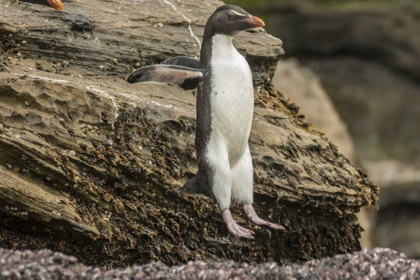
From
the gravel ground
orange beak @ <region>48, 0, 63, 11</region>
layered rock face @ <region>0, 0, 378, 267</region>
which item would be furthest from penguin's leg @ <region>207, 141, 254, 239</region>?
orange beak @ <region>48, 0, 63, 11</region>

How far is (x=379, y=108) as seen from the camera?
980cm

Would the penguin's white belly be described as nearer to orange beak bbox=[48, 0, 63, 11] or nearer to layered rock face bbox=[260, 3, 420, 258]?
orange beak bbox=[48, 0, 63, 11]

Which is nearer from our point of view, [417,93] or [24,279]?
[24,279]

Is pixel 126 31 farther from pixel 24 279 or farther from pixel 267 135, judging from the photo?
pixel 24 279

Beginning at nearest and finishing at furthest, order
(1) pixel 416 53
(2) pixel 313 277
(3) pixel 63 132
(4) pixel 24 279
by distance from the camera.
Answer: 1. (4) pixel 24 279
2. (2) pixel 313 277
3. (3) pixel 63 132
4. (1) pixel 416 53

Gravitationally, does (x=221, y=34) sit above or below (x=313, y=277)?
above

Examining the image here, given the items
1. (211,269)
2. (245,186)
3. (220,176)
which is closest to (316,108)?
(245,186)

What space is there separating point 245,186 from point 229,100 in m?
0.56

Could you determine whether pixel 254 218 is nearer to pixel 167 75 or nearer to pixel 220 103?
pixel 220 103

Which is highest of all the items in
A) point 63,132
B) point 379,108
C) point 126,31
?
point 126,31

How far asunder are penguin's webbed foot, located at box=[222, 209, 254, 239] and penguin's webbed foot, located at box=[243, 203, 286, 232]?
133 mm

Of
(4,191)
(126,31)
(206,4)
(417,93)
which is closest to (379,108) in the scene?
(417,93)

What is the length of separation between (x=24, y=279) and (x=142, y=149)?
1392 mm

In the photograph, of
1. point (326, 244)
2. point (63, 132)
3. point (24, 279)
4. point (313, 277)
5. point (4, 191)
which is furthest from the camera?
point (326, 244)
